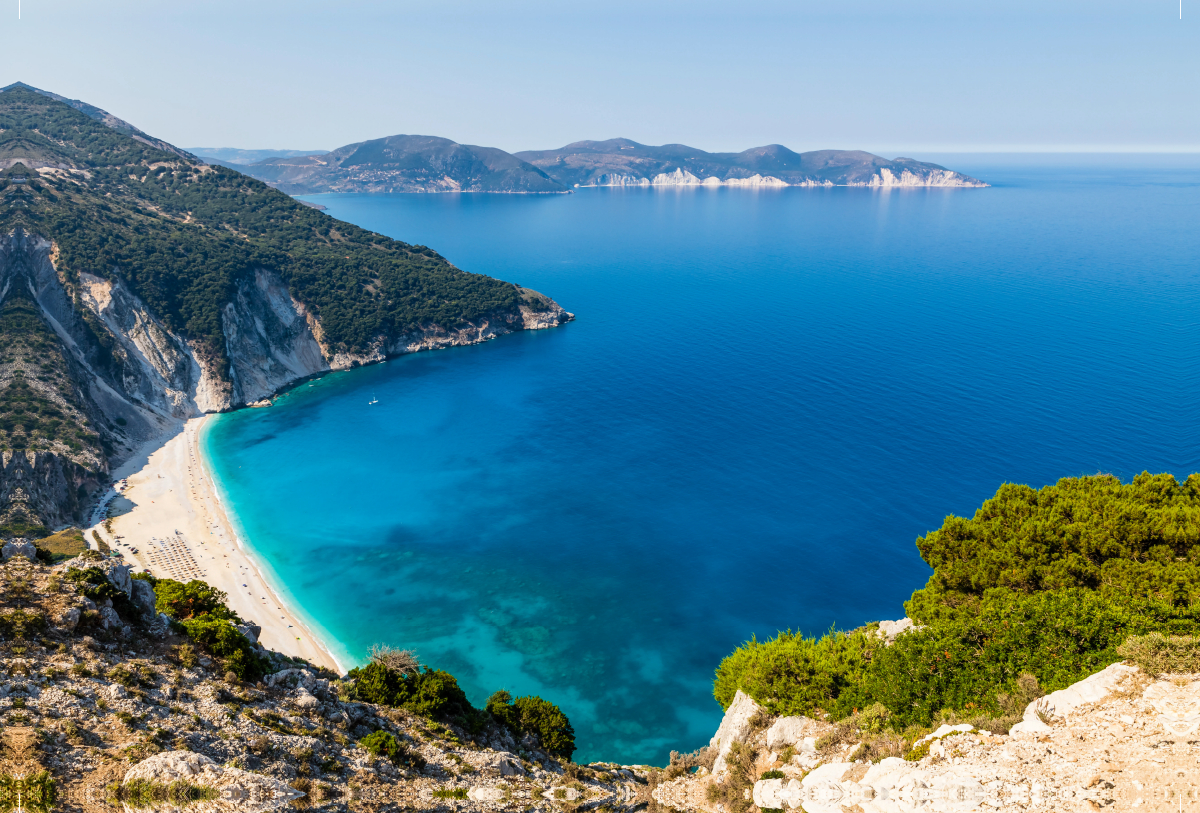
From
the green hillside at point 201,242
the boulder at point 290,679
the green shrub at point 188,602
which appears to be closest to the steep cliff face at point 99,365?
the green hillside at point 201,242

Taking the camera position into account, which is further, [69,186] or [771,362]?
[69,186]

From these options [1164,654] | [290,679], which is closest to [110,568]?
[290,679]

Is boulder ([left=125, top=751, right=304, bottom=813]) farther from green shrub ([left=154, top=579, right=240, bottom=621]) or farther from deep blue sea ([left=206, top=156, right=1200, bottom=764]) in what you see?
deep blue sea ([left=206, top=156, right=1200, bottom=764])

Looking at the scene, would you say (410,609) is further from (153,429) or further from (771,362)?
(771,362)

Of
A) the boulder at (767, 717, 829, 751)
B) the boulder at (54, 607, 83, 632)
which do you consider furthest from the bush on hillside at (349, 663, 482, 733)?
the boulder at (767, 717, 829, 751)

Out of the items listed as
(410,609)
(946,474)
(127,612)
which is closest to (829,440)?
(946,474)

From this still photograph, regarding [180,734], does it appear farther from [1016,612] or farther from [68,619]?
[1016,612]

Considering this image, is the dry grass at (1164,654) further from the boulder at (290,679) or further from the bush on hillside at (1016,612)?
the boulder at (290,679)
